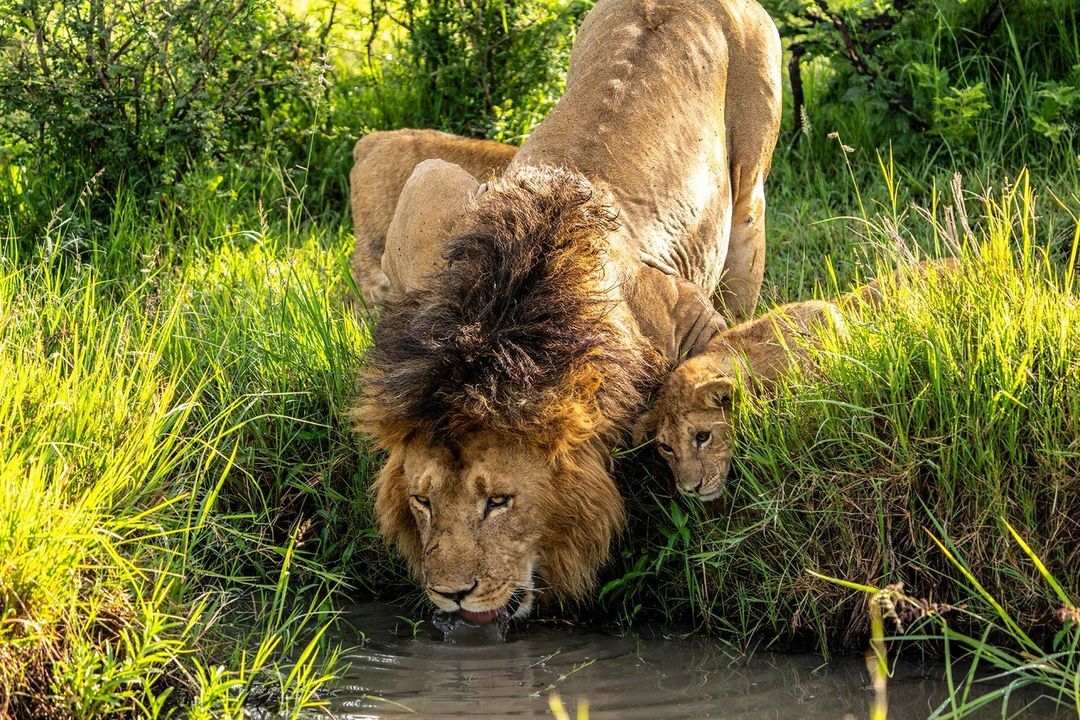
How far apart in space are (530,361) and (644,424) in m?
0.60

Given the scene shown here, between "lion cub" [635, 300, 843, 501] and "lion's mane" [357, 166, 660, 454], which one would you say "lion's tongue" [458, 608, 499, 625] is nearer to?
"lion's mane" [357, 166, 660, 454]

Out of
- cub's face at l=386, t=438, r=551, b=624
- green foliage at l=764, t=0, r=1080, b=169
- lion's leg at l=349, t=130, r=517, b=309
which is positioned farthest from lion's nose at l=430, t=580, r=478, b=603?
green foliage at l=764, t=0, r=1080, b=169

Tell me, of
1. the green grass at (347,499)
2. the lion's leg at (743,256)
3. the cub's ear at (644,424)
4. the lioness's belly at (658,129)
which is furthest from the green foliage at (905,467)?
the lion's leg at (743,256)

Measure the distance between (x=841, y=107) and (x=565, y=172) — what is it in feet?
11.7

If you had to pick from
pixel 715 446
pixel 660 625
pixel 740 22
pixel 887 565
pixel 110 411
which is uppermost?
pixel 740 22

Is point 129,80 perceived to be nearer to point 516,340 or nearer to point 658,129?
point 658,129

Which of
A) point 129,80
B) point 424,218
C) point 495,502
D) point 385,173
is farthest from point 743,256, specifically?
point 129,80

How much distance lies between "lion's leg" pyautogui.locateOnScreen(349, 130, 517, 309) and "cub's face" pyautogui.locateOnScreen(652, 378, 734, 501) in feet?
6.60

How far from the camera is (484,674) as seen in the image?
14.9 ft

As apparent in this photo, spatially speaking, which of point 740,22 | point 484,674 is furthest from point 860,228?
point 484,674

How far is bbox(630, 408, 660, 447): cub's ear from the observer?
489 centimetres

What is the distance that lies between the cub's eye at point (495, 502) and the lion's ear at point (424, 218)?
1231 mm

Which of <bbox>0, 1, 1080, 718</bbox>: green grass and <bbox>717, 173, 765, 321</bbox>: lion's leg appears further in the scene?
<bbox>717, 173, 765, 321</bbox>: lion's leg

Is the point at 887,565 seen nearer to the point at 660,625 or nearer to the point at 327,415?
the point at 660,625
